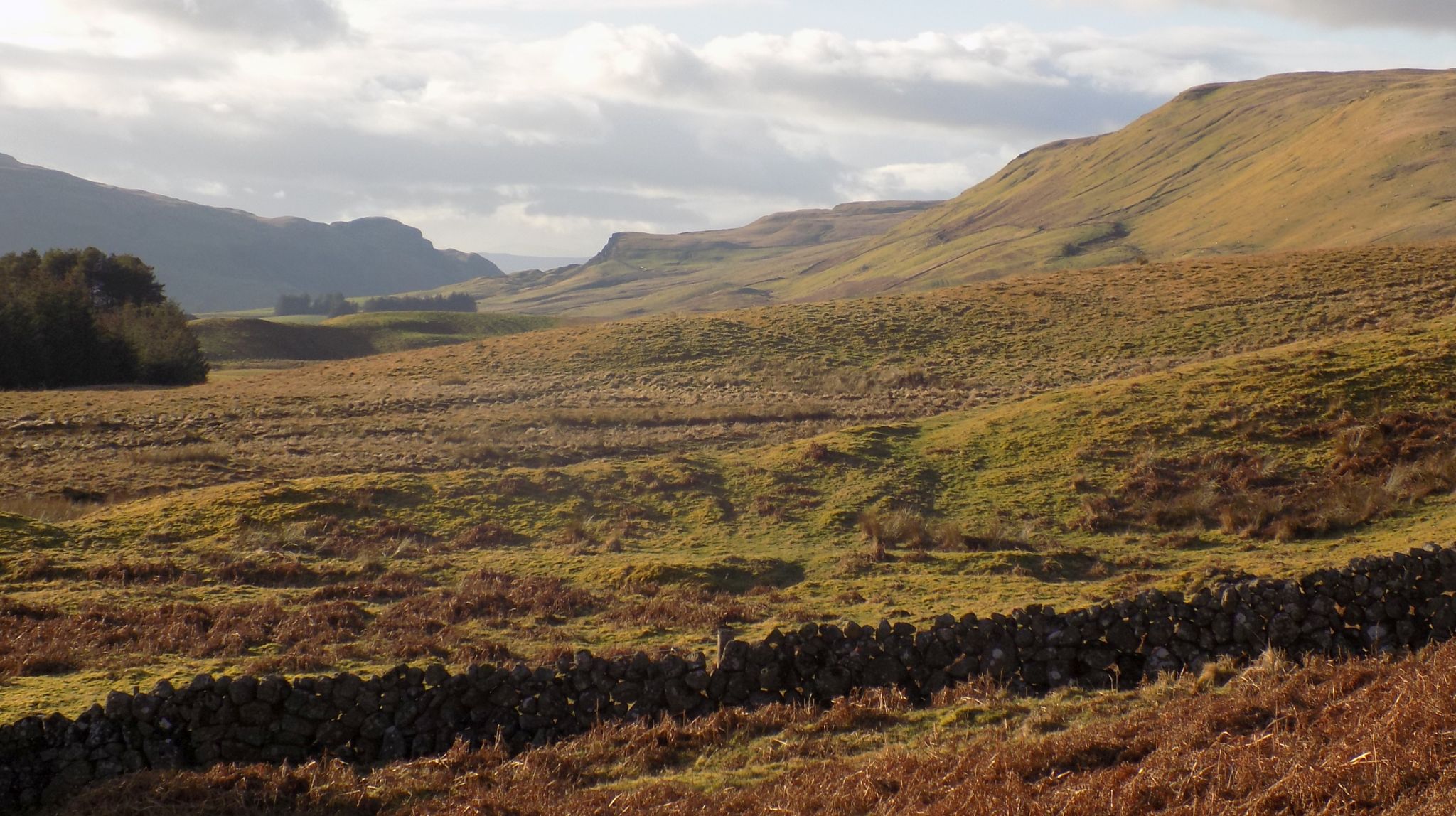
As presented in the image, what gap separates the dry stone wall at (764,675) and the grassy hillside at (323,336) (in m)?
78.3

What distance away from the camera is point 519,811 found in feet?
26.0

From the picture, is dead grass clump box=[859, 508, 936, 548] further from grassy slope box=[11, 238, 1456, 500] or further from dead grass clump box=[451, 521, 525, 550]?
grassy slope box=[11, 238, 1456, 500]

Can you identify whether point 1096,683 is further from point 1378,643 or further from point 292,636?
point 292,636

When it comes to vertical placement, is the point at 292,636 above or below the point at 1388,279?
below

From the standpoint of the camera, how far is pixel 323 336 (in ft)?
305

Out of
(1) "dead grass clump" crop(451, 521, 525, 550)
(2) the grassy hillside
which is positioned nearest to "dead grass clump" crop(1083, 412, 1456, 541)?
(1) "dead grass clump" crop(451, 521, 525, 550)

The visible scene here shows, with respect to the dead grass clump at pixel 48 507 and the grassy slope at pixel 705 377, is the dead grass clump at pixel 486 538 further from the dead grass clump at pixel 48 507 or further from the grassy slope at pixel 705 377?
the dead grass clump at pixel 48 507

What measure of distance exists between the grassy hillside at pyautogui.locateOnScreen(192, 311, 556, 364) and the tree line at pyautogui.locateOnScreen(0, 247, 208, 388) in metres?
16.3

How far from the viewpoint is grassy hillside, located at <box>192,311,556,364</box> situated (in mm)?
85750

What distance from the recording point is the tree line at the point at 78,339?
181ft

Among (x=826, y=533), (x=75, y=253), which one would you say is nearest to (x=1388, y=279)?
(x=826, y=533)

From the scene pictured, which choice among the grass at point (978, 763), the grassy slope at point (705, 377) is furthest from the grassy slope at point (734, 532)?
the grassy slope at point (705, 377)

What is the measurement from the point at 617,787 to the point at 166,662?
6.31 m

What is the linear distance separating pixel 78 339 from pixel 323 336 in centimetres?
3516
